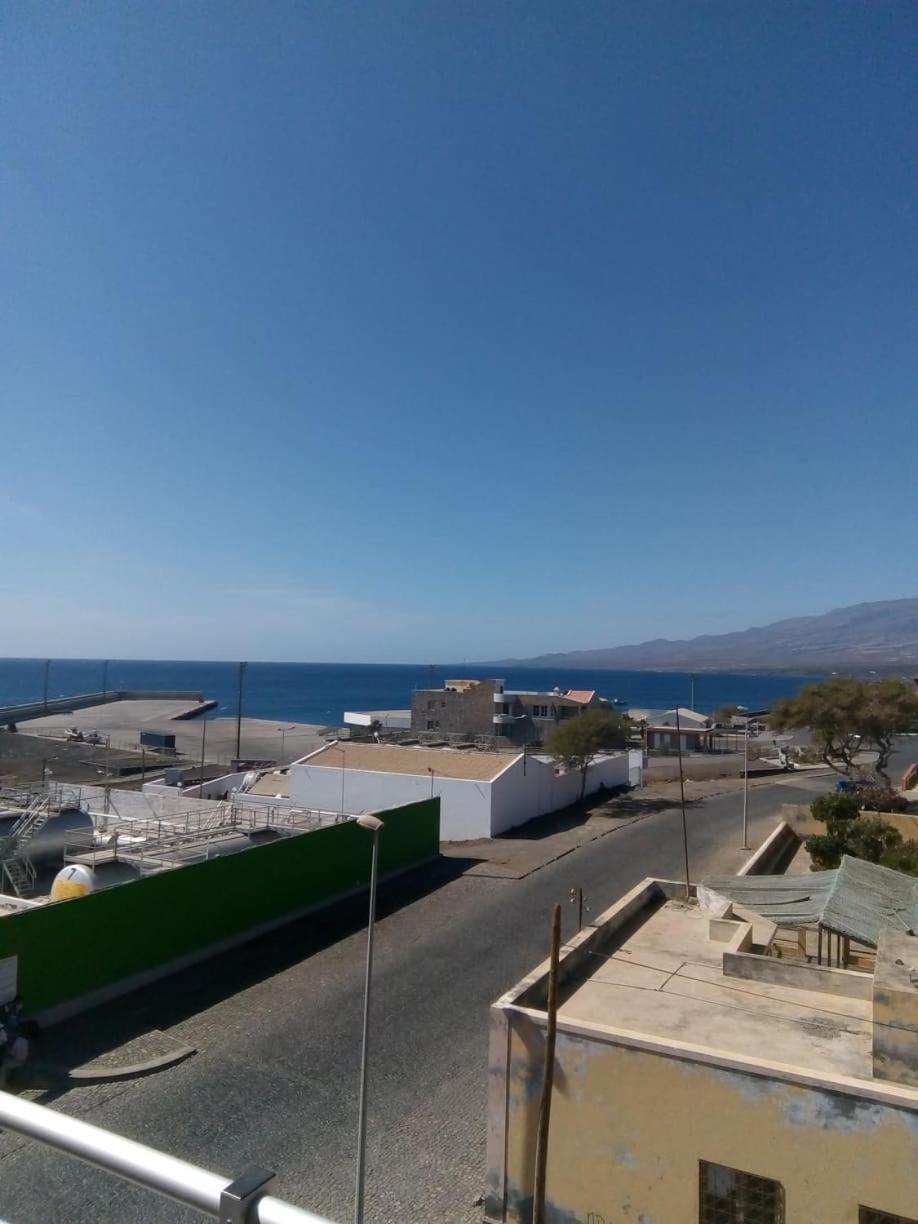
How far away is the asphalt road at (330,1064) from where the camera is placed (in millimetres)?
11328

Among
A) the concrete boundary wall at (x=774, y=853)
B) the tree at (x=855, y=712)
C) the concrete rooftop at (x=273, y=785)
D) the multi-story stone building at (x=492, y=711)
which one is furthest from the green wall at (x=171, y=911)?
the multi-story stone building at (x=492, y=711)

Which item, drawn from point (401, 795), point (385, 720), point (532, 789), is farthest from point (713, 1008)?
point (385, 720)

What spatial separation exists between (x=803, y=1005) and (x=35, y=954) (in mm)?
13977

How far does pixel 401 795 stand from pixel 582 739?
11.7m

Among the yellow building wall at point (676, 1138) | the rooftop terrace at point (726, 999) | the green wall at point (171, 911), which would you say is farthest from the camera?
the green wall at point (171, 911)

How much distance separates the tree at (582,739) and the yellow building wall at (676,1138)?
110 ft

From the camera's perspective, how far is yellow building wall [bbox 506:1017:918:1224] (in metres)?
8.44

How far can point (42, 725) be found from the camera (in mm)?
118562

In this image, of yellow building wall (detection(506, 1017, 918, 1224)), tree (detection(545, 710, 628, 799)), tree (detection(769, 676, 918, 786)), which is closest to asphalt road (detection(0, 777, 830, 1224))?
yellow building wall (detection(506, 1017, 918, 1224))

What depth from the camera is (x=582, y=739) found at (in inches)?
1714

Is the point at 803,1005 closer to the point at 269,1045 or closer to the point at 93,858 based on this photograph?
the point at 269,1045

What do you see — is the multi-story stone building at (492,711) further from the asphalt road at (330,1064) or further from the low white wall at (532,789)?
the asphalt road at (330,1064)

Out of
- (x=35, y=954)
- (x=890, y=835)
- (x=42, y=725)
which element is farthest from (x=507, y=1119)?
(x=42, y=725)

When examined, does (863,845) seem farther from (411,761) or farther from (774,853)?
(411,761)
